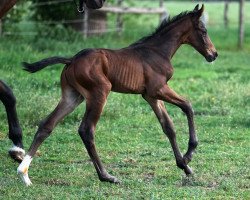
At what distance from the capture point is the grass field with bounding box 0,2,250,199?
831cm

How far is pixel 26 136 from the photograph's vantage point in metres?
11.4

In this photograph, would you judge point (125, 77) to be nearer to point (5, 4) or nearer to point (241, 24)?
point (5, 4)

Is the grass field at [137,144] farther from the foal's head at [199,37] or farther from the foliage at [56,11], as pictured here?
the foliage at [56,11]

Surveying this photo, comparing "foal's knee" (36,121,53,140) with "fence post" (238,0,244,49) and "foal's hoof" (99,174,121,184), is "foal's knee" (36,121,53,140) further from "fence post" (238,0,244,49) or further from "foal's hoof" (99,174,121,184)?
"fence post" (238,0,244,49)

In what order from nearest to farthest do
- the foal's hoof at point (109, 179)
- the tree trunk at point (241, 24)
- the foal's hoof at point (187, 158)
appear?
the foal's hoof at point (109, 179), the foal's hoof at point (187, 158), the tree trunk at point (241, 24)

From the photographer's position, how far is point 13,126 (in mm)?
9977

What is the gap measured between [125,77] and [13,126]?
1.73 meters

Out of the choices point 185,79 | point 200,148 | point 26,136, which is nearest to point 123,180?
point 200,148

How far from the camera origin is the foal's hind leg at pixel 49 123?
847 cm

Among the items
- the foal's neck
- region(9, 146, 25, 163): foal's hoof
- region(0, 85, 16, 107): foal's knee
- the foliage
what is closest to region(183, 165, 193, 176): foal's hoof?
the foal's neck

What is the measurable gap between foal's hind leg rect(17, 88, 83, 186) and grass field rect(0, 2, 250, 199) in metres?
0.16

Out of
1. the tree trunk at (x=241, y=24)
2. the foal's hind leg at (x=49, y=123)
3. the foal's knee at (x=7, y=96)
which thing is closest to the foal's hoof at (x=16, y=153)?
the foal's knee at (x=7, y=96)

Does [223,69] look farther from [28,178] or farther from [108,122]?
[28,178]

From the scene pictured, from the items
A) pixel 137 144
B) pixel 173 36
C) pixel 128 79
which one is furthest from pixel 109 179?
pixel 137 144
